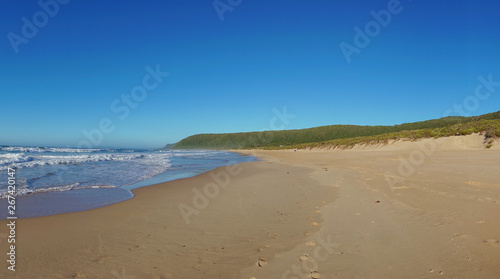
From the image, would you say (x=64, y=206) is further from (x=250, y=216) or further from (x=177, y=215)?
(x=250, y=216)


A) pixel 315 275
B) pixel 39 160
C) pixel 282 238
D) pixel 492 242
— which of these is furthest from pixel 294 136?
pixel 315 275

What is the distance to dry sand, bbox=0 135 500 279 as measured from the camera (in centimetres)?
320

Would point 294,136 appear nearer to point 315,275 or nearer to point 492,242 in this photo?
point 492,242

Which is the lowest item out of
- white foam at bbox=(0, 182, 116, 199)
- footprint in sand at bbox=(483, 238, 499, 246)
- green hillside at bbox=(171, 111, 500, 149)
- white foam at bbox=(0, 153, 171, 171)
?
footprint in sand at bbox=(483, 238, 499, 246)

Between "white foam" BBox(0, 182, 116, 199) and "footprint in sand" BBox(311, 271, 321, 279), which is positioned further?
"white foam" BBox(0, 182, 116, 199)

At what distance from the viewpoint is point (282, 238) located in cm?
431

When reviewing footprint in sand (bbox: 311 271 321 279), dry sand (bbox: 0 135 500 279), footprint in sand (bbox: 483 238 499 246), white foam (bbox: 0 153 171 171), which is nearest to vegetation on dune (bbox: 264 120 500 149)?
dry sand (bbox: 0 135 500 279)

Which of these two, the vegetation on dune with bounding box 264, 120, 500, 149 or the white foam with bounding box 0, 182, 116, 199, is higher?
the vegetation on dune with bounding box 264, 120, 500, 149

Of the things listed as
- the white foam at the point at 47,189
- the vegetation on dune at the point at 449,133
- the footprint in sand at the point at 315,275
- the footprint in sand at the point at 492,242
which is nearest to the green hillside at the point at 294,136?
the vegetation on dune at the point at 449,133

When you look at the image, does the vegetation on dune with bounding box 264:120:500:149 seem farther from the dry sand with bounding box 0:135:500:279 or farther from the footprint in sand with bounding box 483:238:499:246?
the footprint in sand with bounding box 483:238:499:246

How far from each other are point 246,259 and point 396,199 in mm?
4711

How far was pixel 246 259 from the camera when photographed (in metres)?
3.57

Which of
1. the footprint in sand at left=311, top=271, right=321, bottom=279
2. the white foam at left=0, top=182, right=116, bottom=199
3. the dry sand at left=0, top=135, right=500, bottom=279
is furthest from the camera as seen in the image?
the white foam at left=0, top=182, right=116, bottom=199

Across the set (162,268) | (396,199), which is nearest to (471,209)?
(396,199)
